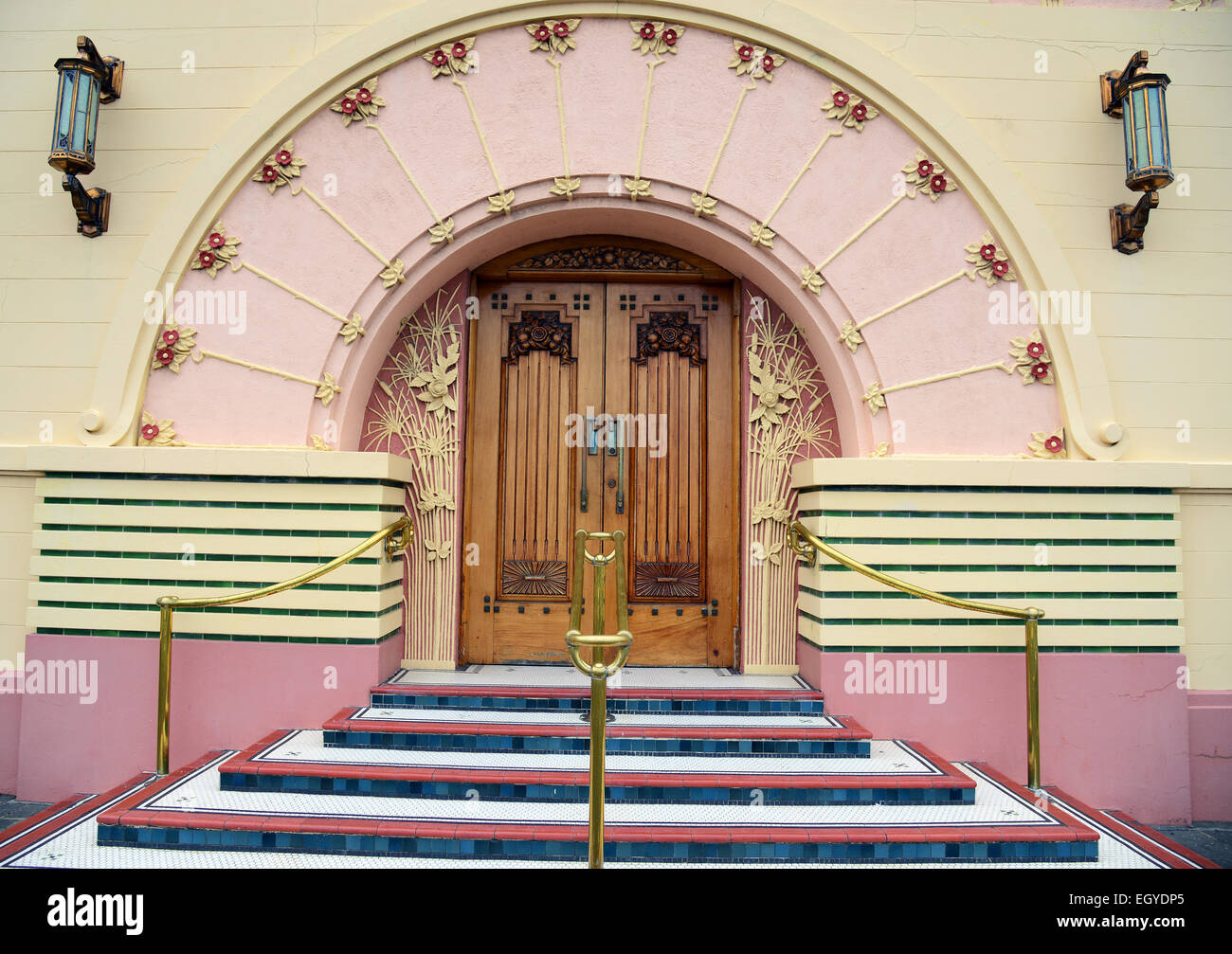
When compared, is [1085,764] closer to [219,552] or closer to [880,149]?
[880,149]

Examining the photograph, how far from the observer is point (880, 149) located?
496cm

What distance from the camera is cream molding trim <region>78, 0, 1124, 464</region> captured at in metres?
4.84

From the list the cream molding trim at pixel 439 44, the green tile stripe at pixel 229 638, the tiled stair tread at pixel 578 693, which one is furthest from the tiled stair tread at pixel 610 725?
the cream molding trim at pixel 439 44

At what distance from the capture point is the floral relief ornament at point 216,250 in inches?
195

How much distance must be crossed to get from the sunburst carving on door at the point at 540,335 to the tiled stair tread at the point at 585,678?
2.22 metres

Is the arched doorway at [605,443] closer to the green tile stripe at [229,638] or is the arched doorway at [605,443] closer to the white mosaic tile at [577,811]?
the green tile stripe at [229,638]

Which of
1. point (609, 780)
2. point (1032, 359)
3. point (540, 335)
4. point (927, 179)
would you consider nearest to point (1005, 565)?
point (1032, 359)

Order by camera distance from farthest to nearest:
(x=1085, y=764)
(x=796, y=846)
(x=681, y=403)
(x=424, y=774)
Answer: (x=681, y=403) → (x=1085, y=764) → (x=424, y=774) → (x=796, y=846)

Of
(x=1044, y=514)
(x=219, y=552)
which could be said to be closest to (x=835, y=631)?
(x=1044, y=514)

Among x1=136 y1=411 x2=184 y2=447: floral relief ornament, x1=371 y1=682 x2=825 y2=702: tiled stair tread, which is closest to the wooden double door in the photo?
x1=371 y1=682 x2=825 y2=702: tiled stair tread

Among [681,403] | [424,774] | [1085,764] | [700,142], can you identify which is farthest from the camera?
[681,403]

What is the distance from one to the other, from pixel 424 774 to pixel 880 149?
4688 millimetres

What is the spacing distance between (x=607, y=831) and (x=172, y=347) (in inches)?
158

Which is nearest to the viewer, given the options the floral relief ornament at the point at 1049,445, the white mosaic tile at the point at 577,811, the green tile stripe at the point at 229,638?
the white mosaic tile at the point at 577,811
